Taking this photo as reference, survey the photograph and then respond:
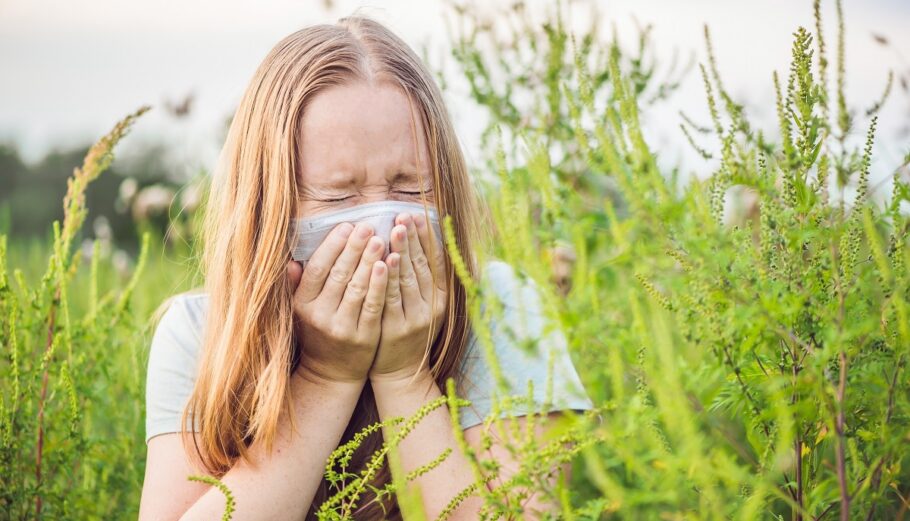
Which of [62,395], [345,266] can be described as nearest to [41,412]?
[62,395]

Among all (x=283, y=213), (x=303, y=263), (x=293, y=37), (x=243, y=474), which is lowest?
(x=243, y=474)

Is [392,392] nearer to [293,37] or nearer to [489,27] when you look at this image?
[293,37]

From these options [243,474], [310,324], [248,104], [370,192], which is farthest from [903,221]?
[248,104]

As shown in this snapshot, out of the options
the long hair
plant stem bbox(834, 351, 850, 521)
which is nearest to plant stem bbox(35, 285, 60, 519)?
the long hair

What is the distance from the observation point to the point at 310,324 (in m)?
2.00

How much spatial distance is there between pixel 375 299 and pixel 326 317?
135 mm

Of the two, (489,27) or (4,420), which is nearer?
(4,420)

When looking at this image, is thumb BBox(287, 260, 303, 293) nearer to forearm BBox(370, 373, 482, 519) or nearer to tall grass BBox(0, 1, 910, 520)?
forearm BBox(370, 373, 482, 519)

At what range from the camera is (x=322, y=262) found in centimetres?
194

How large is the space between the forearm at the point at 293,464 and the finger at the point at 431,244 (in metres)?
0.35

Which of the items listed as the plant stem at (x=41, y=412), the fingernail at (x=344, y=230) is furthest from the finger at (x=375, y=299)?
the plant stem at (x=41, y=412)

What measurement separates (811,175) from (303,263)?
3.89 feet

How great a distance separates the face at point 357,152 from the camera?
1.96 m

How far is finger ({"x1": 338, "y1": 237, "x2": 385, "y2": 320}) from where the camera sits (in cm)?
189
